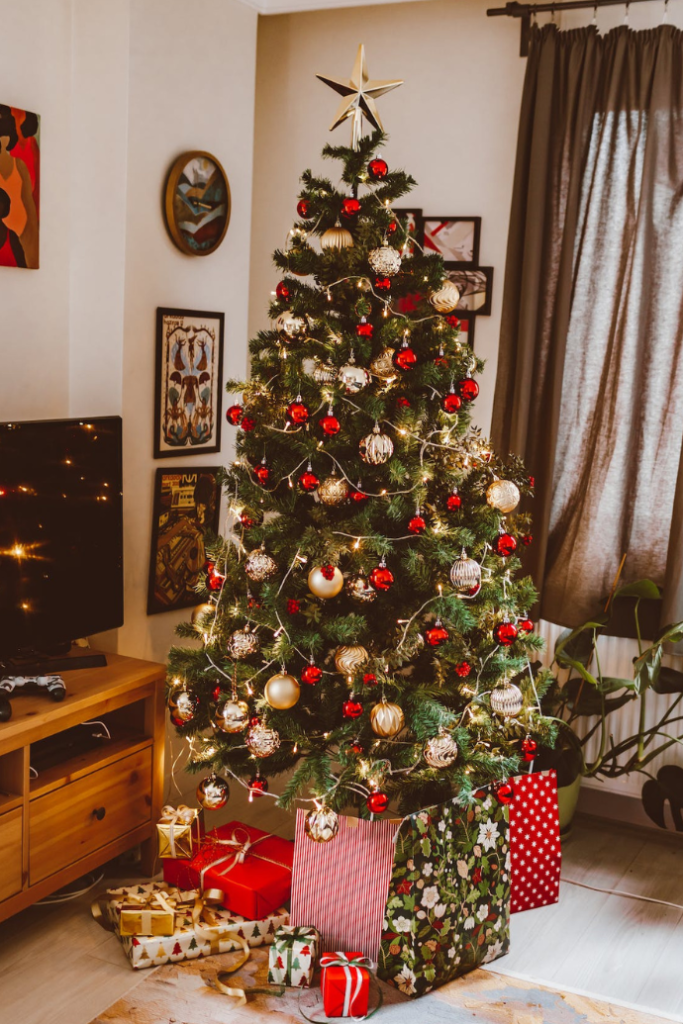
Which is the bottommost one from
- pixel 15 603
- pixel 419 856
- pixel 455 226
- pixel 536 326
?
pixel 419 856

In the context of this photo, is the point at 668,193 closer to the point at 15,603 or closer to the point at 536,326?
the point at 536,326

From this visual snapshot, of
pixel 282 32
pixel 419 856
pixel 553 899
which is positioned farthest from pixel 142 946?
pixel 282 32

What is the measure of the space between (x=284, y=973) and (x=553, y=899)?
0.75 metres

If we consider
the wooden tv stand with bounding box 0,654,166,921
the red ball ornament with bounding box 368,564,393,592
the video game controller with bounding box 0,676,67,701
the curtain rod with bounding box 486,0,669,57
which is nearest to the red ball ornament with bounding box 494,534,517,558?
the red ball ornament with bounding box 368,564,393,592

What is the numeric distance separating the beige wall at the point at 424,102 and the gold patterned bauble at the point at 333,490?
1.27 m

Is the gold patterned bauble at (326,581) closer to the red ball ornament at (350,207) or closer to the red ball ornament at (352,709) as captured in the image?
the red ball ornament at (352,709)

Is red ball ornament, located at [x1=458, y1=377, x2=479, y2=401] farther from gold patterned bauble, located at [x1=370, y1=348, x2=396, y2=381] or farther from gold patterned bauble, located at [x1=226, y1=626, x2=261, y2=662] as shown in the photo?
gold patterned bauble, located at [x1=226, y1=626, x2=261, y2=662]

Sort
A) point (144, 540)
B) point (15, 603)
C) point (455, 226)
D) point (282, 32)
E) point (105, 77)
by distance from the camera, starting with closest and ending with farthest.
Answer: point (15, 603) → point (105, 77) → point (144, 540) → point (455, 226) → point (282, 32)

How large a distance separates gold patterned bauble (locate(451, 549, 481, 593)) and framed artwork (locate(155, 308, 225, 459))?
116 cm

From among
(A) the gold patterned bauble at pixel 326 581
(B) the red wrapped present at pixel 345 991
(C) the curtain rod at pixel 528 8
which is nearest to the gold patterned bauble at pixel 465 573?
(A) the gold patterned bauble at pixel 326 581

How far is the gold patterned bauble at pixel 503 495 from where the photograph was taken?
2262 mm

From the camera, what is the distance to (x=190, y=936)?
2354mm

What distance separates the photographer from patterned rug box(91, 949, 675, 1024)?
2.15 metres

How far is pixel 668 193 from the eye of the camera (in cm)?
290
